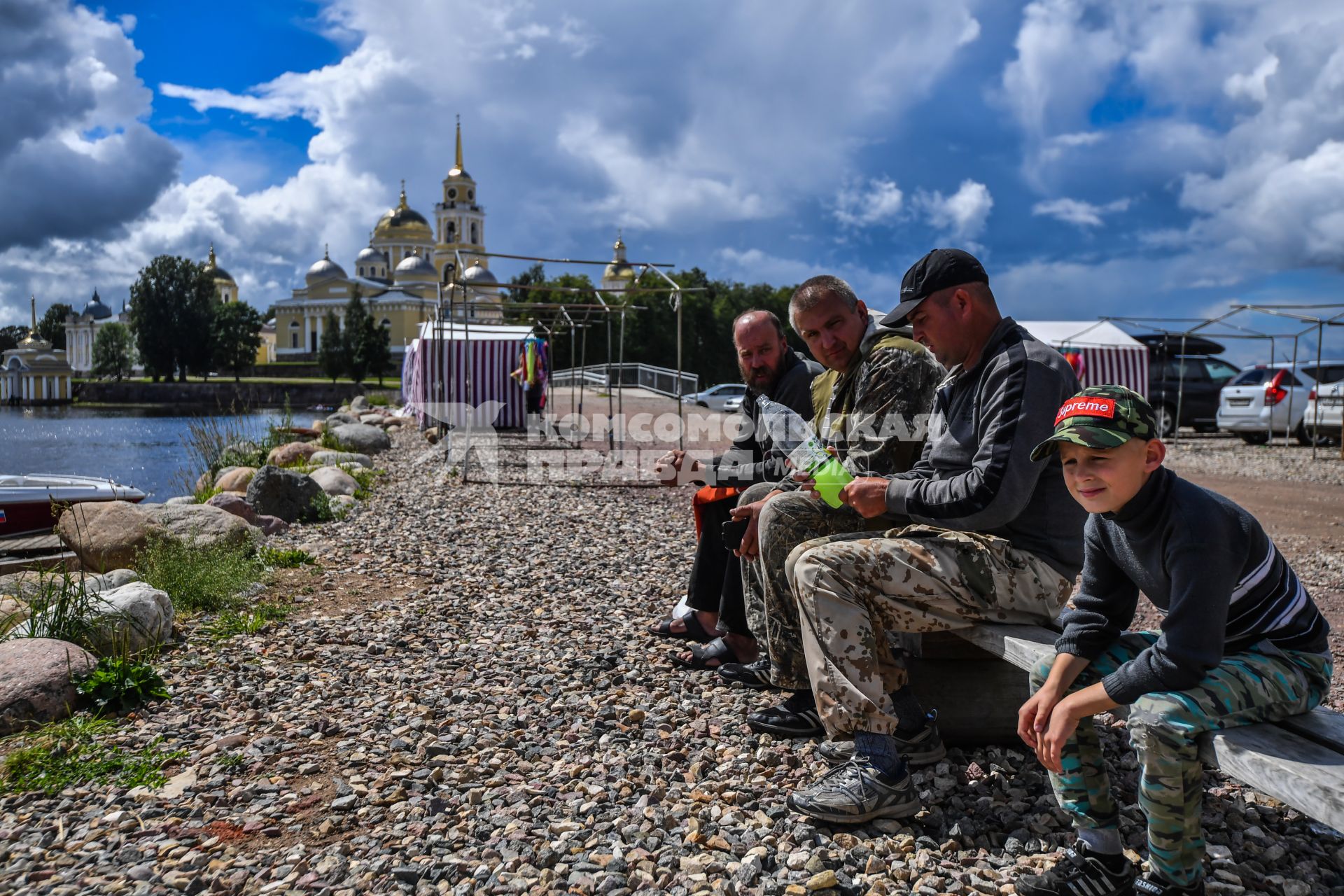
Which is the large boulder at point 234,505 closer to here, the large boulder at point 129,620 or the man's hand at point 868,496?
the large boulder at point 129,620

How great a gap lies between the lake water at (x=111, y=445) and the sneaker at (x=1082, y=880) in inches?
474

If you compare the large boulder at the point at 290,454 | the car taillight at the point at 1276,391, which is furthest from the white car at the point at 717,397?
the large boulder at the point at 290,454

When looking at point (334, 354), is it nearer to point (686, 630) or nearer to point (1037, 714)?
point (686, 630)

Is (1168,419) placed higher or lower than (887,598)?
higher

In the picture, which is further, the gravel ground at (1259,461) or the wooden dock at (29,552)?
the gravel ground at (1259,461)

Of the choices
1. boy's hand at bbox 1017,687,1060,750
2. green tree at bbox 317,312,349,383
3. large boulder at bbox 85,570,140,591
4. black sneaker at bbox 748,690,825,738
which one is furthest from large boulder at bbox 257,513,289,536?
green tree at bbox 317,312,349,383

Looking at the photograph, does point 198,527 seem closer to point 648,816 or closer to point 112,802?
point 112,802

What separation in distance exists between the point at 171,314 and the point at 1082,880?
7672 cm

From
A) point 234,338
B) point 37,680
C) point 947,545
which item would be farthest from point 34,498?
point 234,338

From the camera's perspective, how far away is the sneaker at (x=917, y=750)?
293cm

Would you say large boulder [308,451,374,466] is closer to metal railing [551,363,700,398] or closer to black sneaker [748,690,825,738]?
black sneaker [748,690,825,738]

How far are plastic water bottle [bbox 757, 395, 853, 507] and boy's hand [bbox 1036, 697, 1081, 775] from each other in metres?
1.02

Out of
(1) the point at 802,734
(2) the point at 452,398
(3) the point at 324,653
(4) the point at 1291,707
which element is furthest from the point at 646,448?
(4) the point at 1291,707

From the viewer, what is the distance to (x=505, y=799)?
280cm
